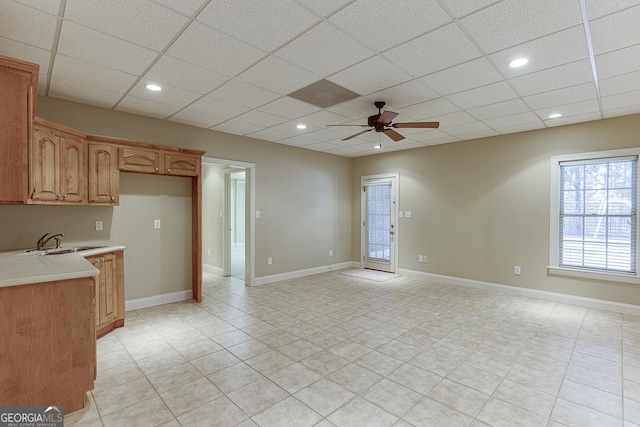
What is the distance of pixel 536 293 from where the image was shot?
494cm

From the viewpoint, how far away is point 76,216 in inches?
148

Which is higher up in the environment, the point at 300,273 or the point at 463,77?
the point at 463,77

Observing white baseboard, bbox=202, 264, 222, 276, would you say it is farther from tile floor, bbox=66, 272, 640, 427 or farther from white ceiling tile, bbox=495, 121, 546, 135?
white ceiling tile, bbox=495, 121, 546, 135

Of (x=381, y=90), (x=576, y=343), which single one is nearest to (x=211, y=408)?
(x=381, y=90)

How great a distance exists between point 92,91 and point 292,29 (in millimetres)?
2569

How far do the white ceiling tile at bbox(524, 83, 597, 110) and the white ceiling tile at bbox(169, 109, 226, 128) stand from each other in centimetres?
396

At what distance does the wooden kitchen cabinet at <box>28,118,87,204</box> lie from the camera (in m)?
3.01

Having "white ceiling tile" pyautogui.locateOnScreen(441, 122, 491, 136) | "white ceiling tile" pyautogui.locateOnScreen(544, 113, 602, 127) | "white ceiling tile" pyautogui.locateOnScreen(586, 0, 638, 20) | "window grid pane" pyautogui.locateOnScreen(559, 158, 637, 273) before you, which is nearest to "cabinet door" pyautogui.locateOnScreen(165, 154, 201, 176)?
"white ceiling tile" pyautogui.locateOnScreen(441, 122, 491, 136)

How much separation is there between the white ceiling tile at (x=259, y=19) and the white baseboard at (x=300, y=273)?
14.0ft

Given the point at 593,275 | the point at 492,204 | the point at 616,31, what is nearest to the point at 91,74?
the point at 616,31

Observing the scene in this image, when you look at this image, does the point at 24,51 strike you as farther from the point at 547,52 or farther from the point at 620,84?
the point at 620,84

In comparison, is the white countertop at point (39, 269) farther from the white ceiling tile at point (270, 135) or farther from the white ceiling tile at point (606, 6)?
the white ceiling tile at point (606, 6)

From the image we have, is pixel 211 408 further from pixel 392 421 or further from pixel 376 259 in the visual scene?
pixel 376 259

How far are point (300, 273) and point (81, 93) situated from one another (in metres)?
4.51
